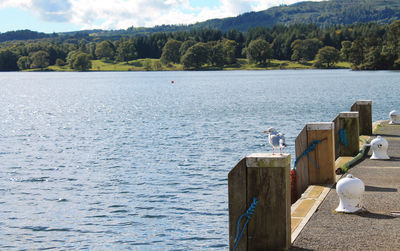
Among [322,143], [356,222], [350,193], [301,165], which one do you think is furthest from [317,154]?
[356,222]

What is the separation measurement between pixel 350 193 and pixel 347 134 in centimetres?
750

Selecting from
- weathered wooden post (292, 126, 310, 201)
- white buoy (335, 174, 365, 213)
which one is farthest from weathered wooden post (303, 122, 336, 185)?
white buoy (335, 174, 365, 213)

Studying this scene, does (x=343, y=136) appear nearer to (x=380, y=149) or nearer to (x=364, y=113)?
(x=380, y=149)

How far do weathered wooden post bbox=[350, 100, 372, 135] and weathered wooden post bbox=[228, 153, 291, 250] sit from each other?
1367cm

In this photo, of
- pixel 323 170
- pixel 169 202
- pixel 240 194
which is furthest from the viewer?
pixel 169 202

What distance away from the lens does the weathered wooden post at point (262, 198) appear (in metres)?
7.77

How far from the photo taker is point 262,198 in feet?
26.0

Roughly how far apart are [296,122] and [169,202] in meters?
27.8

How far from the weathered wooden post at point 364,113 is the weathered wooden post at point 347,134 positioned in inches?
163

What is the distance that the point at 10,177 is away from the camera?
22562 millimetres

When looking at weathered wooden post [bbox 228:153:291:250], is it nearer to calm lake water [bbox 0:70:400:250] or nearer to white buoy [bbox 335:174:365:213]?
white buoy [bbox 335:174:365:213]

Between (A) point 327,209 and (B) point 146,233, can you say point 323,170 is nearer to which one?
(A) point 327,209

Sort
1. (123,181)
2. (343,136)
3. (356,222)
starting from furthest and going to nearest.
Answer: (123,181), (343,136), (356,222)

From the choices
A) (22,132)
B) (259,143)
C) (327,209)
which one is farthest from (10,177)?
(22,132)
